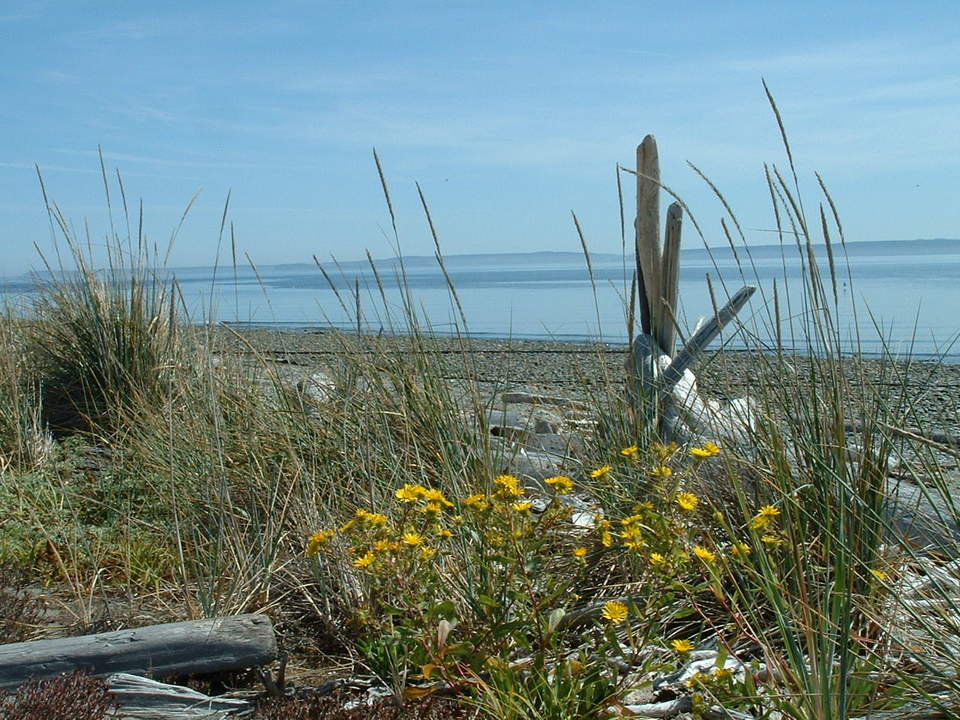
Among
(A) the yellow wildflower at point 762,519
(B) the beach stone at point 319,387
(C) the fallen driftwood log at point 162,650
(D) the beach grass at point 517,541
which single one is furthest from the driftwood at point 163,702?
(B) the beach stone at point 319,387

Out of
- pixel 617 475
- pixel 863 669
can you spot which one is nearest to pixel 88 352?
pixel 617 475

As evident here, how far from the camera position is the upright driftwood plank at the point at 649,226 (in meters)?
5.04

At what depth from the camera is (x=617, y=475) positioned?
326 cm

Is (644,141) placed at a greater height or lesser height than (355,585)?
greater

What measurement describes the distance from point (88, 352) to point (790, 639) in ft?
14.8

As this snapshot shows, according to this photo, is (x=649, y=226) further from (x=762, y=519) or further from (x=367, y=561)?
(x=367, y=561)

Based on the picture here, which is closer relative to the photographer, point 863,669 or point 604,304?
point 863,669

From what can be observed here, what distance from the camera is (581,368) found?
377 inches

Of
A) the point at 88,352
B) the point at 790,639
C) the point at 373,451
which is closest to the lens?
the point at 790,639

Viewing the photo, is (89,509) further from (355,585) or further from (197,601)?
(355,585)

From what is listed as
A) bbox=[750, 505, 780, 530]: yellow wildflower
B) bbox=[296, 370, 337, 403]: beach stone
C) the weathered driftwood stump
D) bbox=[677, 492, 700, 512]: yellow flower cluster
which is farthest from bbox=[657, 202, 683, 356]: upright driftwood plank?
bbox=[750, 505, 780, 530]: yellow wildflower

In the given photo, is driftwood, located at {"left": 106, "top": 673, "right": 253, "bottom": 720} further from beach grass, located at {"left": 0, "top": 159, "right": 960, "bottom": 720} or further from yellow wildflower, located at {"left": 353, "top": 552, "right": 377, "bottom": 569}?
yellow wildflower, located at {"left": 353, "top": 552, "right": 377, "bottom": 569}

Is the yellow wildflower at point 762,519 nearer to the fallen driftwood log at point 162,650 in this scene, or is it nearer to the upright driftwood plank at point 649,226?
the fallen driftwood log at point 162,650

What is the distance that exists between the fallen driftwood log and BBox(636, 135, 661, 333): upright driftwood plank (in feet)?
9.89
